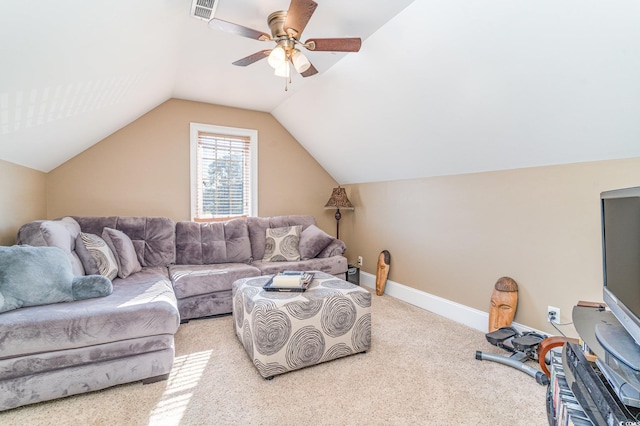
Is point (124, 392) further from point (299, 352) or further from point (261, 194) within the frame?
point (261, 194)

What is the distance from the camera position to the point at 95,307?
A: 1.90m

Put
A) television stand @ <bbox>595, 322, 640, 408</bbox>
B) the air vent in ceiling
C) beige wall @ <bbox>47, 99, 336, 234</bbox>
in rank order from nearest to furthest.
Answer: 1. television stand @ <bbox>595, 322, 640, 408</bbox>
2. the air vent in ceiling
3. beige wall @ <bbox>47, 99, 336, 234</bbox>

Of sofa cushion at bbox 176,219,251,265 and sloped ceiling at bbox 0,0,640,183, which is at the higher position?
sloped ceiling at bbox 0,0,640,183

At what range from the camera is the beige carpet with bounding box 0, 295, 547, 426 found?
1636 mm

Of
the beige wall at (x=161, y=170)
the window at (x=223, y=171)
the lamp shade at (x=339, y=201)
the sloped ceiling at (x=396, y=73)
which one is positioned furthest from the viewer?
the lamp shade at (x=339, y=201)

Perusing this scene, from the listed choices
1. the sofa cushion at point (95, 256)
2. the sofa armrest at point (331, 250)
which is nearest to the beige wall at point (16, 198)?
the sofa cushion at point (95, 256)

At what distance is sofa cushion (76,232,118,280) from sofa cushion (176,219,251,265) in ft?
2.82

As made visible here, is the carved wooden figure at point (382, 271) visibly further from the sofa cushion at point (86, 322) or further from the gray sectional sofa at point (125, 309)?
the sofa cushion at point (86, 322)

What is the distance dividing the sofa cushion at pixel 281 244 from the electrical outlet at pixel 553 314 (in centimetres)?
255

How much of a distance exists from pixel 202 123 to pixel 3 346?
3081 mm

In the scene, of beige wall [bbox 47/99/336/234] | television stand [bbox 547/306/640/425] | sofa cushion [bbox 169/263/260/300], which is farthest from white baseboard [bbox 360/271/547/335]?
beige wall [bbox 47/99/336/234]

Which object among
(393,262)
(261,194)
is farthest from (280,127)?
(393,262)

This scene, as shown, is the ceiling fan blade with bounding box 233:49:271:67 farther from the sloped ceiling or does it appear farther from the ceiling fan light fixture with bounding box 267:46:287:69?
the sloped ceiling

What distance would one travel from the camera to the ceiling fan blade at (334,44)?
1978mm
